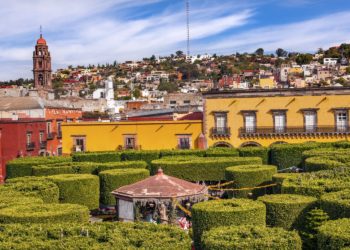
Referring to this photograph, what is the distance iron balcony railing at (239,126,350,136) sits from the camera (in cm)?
4034

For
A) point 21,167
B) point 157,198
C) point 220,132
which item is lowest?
point 157,198

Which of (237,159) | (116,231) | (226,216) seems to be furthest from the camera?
(237,159)

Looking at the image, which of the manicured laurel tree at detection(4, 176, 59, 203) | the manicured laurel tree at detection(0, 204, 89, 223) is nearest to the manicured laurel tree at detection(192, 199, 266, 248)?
the manicured laurel tree at detection(0, 204, 89, 223)

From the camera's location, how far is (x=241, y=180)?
27.6 m

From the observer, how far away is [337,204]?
15.4 meters

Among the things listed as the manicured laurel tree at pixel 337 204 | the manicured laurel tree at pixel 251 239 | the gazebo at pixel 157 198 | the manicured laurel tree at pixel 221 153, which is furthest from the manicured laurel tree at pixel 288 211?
the manicured laurel tree at pixel 221 153

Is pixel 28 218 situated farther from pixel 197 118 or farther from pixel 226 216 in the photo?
pixel 197 118

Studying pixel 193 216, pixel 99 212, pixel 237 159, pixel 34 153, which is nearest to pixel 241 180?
pixel 237 159

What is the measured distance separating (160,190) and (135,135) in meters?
21.5

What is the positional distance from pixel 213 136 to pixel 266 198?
23.3 meters

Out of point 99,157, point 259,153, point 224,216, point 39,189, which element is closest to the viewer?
point 224,216

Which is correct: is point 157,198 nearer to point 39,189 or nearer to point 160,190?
point 160,190

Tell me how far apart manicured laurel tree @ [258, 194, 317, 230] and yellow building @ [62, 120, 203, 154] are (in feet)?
78.3

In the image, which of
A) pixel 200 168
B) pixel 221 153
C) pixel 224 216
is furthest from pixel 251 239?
pixel 221 153
